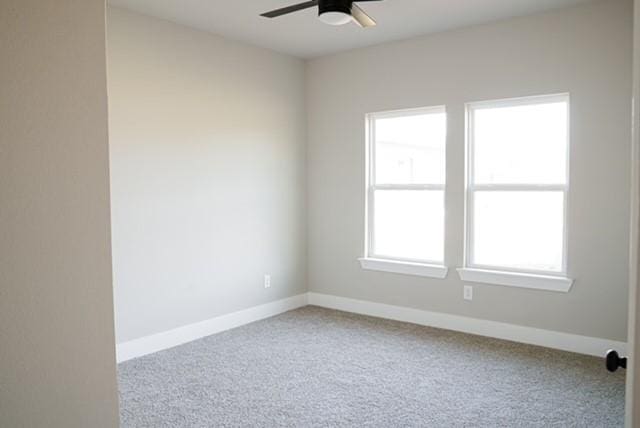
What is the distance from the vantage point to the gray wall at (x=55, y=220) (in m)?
0.99

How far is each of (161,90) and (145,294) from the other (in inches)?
64.3

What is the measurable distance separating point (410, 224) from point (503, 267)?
97cm

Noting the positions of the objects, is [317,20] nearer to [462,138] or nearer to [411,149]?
[411,149]

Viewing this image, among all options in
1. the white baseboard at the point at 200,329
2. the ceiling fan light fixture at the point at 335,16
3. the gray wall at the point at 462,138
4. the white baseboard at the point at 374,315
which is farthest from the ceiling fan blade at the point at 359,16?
the white baseboard at the point at 200,329

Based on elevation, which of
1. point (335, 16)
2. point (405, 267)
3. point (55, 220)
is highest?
point (335, 16)

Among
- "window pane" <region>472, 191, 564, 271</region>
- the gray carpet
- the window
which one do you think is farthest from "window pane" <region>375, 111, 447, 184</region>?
the gray carpet

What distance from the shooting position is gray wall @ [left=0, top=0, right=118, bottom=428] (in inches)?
39.1

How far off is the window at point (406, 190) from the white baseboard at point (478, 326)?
1.34ft

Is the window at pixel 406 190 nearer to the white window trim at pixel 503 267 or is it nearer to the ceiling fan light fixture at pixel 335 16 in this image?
the white window trim at pixel 503 267

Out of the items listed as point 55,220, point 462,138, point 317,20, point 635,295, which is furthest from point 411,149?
point 55,220

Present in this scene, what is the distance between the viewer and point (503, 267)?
432 cm

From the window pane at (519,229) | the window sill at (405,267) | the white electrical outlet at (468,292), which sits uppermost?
the window pane at (519,229)

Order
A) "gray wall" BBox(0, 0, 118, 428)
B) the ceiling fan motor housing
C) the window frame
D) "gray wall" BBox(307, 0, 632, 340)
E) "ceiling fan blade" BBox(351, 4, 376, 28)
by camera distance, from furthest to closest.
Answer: the window frame, "gray wall" BBox(307, 0, 632, 340), "ceiling fan blade" BBox(351, 4, 376, 28), the ceiling fan motor housing, "gray wall" BBox(0, 0, 118, 428)

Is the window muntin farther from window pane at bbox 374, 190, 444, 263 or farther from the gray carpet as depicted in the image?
the gray carpet
